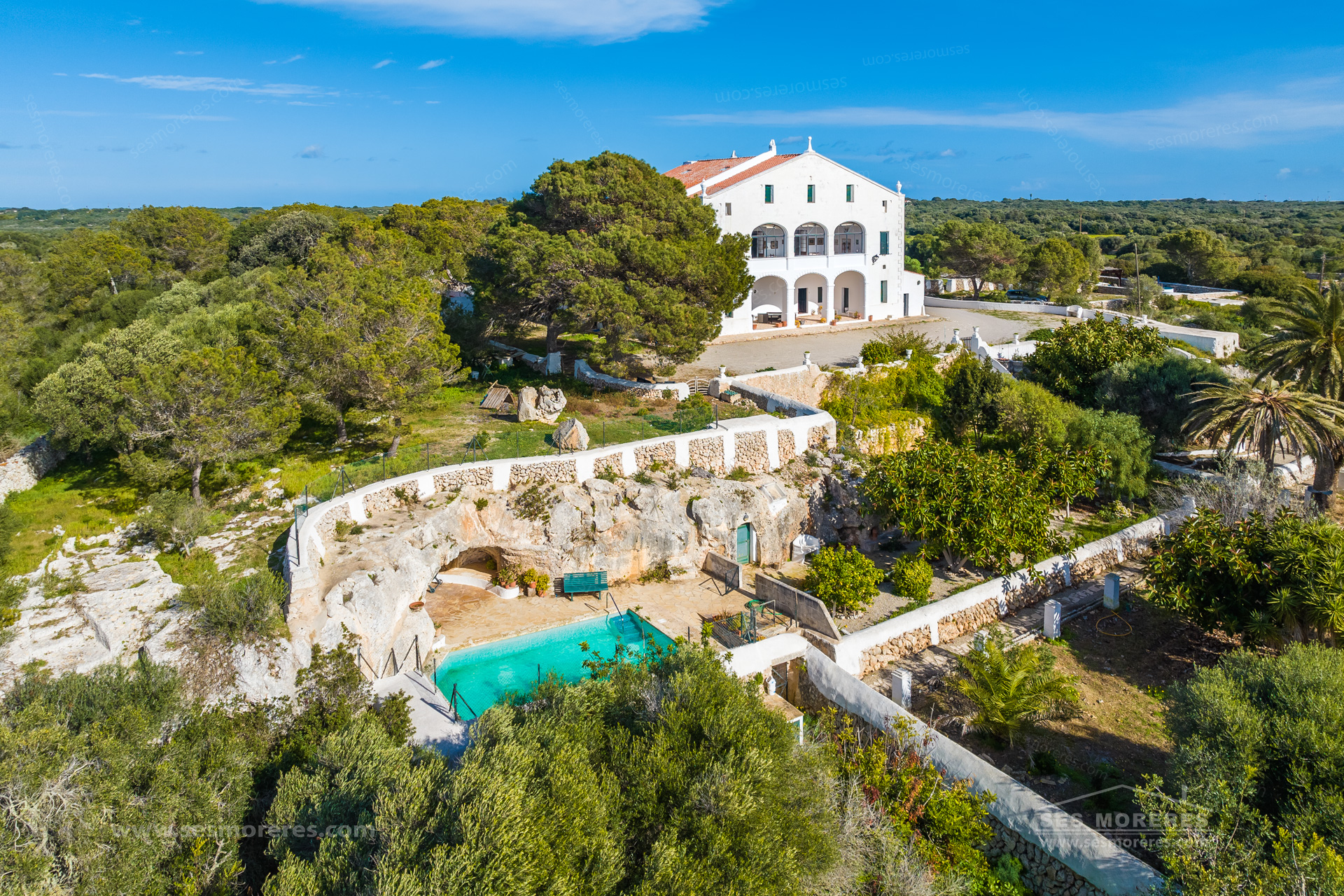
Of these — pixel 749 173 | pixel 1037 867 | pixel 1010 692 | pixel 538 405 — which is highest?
pixel 749 173

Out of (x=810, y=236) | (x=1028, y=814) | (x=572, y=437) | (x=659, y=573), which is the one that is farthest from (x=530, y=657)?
(x=810, y=236)

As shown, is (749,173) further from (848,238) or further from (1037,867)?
(1037,867)

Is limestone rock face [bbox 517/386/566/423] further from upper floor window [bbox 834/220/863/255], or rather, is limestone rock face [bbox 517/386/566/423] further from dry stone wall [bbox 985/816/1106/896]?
upper floor window [bbox 834/220/863/255]

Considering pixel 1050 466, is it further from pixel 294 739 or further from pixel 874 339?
pixel 294 739

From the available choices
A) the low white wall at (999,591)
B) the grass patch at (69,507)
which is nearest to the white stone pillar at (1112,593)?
the low white wall at (999,591)

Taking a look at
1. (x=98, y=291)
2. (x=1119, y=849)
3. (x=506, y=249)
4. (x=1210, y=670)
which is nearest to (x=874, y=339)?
(x=506, y=249)

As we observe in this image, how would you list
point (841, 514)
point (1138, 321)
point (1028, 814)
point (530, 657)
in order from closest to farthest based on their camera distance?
point (1028, 814), point (530, 657), point (841, 514), point (1138, 321)
